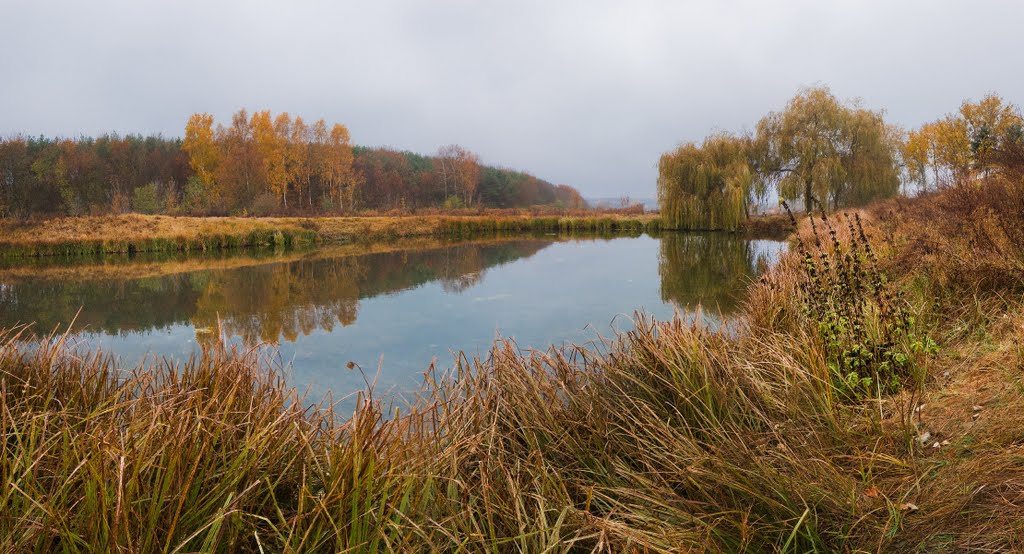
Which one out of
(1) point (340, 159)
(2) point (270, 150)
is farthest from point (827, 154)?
(2) point (270, 150)

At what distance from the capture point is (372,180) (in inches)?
2159

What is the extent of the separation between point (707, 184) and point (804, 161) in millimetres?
4240

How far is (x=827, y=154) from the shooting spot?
24.3 metres

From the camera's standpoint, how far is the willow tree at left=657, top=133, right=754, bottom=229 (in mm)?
24969

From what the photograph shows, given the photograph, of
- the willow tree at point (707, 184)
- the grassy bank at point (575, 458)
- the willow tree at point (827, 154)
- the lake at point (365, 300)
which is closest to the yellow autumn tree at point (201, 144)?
the lake at point (365, 300)

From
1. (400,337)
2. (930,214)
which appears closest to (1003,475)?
(400,337)

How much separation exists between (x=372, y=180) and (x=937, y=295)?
54018 millimetres

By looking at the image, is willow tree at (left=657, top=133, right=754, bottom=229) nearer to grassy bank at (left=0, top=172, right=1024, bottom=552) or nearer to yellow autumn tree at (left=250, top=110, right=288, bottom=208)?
grassy bank at (left=0, top=172, right=1024, bottom=552)

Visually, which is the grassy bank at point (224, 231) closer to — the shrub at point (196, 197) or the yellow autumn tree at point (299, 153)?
the shrub at point (196, 197)

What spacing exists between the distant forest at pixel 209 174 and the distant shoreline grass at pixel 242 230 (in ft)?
24.0

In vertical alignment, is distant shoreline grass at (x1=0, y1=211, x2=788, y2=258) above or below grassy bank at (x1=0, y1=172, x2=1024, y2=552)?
above

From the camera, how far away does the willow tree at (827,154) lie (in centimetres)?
2347

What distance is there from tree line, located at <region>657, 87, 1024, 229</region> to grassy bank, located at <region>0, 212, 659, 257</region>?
16.3ft

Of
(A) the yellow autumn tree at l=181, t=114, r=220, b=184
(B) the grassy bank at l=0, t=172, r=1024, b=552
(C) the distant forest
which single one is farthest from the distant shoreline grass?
(B) the grassy bank at l=0, t=172, r=1024, b=552
